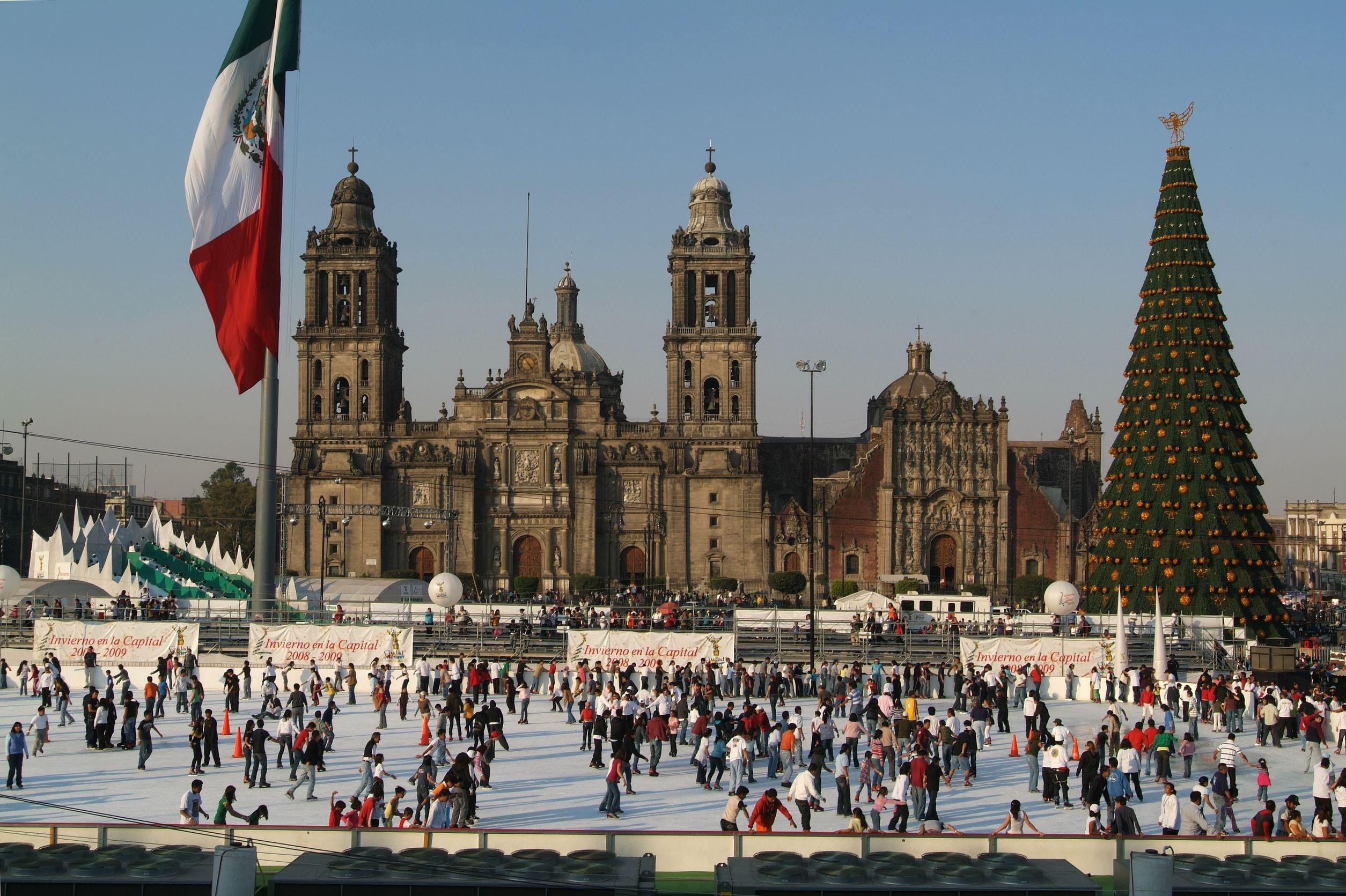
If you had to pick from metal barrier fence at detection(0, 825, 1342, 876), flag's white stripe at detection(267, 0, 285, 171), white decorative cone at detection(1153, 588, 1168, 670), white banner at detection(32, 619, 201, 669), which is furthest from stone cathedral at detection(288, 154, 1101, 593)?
metal barrier fence at detection(0, 825, 1342, 876)

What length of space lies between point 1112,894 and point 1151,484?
3416cm

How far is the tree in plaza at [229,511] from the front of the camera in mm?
103938

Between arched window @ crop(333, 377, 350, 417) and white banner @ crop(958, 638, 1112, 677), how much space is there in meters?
52.7

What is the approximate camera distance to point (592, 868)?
13977 mm

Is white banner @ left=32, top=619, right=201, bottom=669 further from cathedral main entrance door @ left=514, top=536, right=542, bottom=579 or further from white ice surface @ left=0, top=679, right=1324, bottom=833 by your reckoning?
cathedral main entrance door @ left=514, top=536, right=542, bottom=579

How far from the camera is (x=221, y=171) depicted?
103ft

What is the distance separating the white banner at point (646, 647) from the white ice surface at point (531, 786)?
656 centimetres

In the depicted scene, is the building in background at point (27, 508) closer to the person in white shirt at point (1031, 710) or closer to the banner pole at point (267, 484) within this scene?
the banner pole at point (267, 484)

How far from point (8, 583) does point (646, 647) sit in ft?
75.5

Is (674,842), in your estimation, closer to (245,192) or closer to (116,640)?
(245,192)


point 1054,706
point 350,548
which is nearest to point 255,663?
point 1054,706

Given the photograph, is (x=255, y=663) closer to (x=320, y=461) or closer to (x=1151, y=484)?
(x=1151, y=484)

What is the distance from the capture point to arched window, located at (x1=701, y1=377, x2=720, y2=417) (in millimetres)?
82500

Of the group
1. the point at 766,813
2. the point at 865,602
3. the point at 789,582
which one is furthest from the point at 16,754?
the point at 789,582
